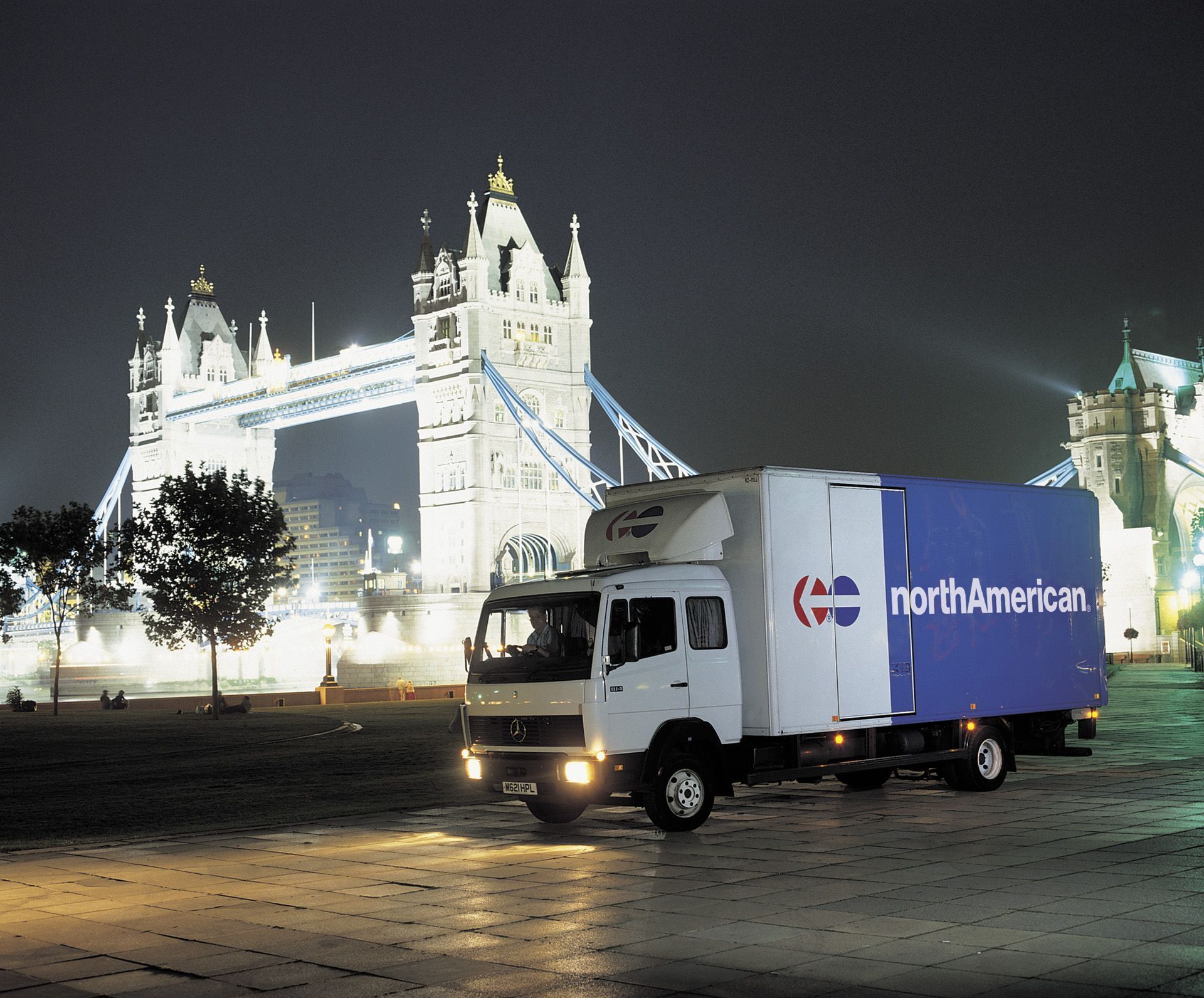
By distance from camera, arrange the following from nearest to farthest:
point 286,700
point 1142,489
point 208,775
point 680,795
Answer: point 680,795
point 208,775
point 286,700
point 1142,489

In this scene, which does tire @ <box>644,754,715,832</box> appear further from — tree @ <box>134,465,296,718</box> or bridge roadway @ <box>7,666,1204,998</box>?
tree @ <box>134,465,296,718</box>

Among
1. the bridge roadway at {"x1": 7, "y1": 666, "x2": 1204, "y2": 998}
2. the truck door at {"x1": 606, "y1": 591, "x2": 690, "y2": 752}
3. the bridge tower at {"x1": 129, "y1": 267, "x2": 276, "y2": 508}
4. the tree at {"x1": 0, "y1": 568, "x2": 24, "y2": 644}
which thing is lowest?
the bridge roadway at {"x1": 7, "y1": 666, "x2": 1204, "y2": 998}

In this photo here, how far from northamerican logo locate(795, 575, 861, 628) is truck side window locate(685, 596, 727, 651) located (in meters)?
0.87

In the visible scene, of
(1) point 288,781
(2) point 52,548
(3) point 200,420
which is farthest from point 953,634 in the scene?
(3) point 200,420

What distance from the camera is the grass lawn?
1789cm

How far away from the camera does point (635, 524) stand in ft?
52.4

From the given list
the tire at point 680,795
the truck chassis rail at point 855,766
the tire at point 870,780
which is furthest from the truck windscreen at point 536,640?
the tire at point 870,780

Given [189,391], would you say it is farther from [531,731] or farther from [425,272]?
[531,731]

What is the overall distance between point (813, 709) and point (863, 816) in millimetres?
1293

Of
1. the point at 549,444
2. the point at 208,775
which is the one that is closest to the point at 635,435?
the point at 549,444

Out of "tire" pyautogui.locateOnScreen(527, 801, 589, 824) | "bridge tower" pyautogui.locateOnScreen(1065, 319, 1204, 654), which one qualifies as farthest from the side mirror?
"bridge tower" pyautogui.locateOnScreen(1065, 319, 1204, 654)

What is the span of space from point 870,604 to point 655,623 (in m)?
2.92

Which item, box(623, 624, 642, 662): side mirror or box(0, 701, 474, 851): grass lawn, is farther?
box(0, 701, 474, 851): grass lawn

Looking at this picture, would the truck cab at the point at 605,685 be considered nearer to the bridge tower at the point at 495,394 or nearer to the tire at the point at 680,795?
the tire at the point at 680,795
